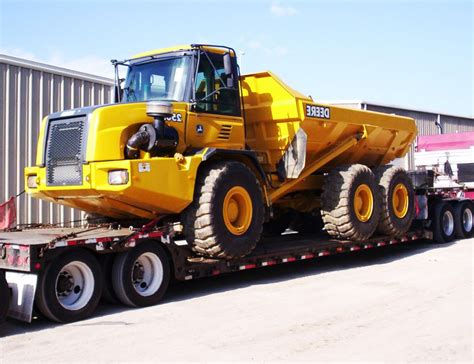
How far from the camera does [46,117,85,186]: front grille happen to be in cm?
792

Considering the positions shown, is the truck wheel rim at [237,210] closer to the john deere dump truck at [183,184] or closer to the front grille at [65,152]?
the john deere dump truck at [183,184]

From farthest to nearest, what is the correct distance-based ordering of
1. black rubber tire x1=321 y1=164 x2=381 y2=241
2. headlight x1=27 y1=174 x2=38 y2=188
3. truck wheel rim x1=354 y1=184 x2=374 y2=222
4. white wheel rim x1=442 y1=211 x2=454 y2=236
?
white wheel rim x1=442 y1=211 x2=454 y2=236
truck wheel rim x1=354 y1=184 x2=374 y2=222
black rubber tire x1=321 y1=164 x2=381 y2=241
headlight x1=27 y1=174 x2=38 y2=188

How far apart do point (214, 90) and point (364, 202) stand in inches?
153

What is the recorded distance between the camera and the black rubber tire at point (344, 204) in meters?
10.7

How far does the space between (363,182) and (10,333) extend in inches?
266

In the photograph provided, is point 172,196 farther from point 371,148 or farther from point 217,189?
point 371,148

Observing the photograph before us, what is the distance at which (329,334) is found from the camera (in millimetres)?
6262

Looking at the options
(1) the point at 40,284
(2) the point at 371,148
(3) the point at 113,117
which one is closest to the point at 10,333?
(1) the point at 40,284

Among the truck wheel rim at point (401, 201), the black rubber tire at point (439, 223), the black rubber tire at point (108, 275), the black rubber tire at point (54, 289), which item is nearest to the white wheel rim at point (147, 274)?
the black rubber tire at point (108, 275)

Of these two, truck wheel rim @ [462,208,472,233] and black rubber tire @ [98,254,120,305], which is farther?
truck wheel rim @ [462,208,472,233]

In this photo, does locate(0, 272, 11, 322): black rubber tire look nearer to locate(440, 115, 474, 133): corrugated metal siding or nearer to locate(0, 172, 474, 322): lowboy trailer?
locate(0, 172, 474, 322): lowboy trailer

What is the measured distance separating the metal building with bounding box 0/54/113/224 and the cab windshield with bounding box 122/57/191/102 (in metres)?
4.04

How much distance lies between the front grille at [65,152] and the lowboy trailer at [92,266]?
2.37 ft

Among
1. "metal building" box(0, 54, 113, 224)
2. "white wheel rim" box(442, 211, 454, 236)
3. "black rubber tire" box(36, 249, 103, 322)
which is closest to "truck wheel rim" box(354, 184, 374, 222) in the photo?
"white wheel rim" box(442, 211, 454, 236)
